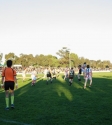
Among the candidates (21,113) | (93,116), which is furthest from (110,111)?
(21,113)

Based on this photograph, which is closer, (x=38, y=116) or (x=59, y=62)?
(x=38, y=116)

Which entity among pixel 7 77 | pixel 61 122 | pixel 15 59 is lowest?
pixel 61 122

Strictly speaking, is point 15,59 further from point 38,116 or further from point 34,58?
point 38,116

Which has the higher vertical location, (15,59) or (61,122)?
(15,59)

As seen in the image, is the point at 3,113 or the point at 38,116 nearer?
the point at 38,116

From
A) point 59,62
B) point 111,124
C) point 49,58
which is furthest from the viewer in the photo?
point 49,58

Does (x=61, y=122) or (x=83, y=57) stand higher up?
(x=83, y=57)

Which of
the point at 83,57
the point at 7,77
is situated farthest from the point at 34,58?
the point at 7,77

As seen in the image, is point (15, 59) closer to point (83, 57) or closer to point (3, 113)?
point (83, 57)

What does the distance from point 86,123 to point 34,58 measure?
13326 cm

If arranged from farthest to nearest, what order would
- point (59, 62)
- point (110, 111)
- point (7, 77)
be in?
point (59, 62)
point (7, 77)
point (110, 111)

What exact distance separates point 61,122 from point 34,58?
132994 mm

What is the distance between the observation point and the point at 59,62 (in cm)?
13025

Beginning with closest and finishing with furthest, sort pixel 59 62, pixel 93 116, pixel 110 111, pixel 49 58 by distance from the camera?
pixel 93 116 < pixel 110 111 < pixel 59 62 < pixel 49 58
